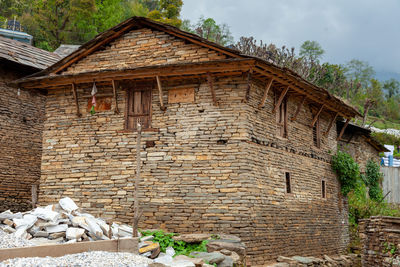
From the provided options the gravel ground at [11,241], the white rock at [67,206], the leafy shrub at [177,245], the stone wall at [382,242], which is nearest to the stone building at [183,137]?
the leafy shrub at [177,245]

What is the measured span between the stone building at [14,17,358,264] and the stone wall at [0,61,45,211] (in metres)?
2.53

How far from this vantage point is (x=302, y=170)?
1385cm

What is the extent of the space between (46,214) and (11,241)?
4.59ft

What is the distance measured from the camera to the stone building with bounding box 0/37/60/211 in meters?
15.3

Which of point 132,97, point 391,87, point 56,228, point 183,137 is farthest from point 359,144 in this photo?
point 391,87

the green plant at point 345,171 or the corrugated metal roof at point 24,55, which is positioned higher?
the corrugated metal roof at point 24,55

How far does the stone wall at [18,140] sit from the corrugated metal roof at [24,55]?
30 cm

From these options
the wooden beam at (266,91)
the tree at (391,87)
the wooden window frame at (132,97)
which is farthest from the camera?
the tree at (391,87)

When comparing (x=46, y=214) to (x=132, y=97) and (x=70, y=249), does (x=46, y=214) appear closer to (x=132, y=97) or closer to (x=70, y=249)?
(x=70, y=249)

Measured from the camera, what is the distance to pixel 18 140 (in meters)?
15.8

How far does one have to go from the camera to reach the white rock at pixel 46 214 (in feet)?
29.5

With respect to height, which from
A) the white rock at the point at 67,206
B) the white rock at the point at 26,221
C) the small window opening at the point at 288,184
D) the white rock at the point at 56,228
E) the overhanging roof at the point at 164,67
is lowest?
the white rock at the point at 56,228

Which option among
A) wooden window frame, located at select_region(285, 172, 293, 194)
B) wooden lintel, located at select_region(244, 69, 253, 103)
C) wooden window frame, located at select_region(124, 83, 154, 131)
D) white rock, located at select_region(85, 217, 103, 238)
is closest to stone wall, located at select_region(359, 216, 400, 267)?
wooden window frame, located at select_region(285, 172, 293, 194)

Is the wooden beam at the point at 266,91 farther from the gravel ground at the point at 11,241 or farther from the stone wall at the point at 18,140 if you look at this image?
the stone wall at the point at 18,140
